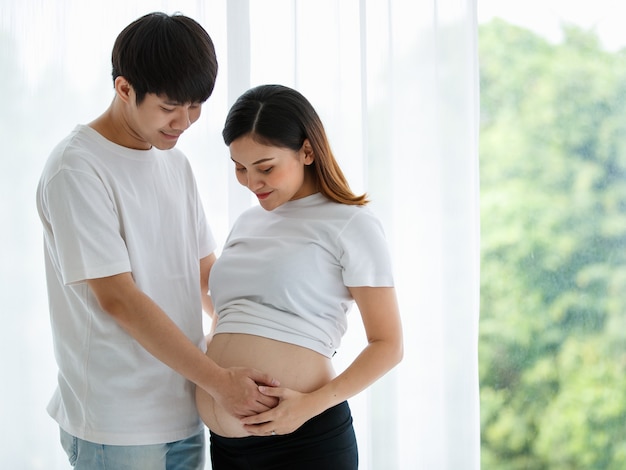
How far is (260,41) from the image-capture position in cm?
194

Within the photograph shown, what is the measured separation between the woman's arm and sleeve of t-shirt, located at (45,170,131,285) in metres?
0.36

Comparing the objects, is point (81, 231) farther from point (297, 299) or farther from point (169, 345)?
point (297, 299)

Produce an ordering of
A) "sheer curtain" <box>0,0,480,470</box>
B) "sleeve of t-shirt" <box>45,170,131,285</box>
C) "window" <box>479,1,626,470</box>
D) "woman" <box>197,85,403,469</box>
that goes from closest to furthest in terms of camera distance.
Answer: "sleeve of t-shirt" <box>45,170,131,285</box>, "woman" <box>197,85,403,469</box>, "sheer curtain" <box>0,0,480,470</box>, "window" <box>479,1,626,470</box>

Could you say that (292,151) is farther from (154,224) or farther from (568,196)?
(568,196)

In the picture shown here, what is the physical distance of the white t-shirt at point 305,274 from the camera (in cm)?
135

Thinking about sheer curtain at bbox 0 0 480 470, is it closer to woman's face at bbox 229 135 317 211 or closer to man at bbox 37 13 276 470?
woman's face at bbox 229 135 317 211

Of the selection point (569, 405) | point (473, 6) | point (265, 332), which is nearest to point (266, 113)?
point (265, 332)

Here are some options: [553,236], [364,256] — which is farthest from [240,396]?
[553,236]

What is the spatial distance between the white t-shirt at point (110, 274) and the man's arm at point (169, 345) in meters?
0.04

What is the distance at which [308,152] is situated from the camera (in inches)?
55.5

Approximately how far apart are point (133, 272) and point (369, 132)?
0.86 m

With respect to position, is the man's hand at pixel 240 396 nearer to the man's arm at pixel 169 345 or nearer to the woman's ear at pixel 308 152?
the man's arm at pixel 169 345

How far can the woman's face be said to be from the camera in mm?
1358

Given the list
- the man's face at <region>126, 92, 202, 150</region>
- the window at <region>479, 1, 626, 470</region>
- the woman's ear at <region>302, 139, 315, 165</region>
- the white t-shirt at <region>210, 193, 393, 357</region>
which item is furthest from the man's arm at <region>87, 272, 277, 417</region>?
the window at <region>479, 1, 626, 470</region>
